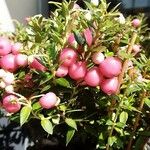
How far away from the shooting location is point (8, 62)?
111 centimetres

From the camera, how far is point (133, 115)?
4.11ft

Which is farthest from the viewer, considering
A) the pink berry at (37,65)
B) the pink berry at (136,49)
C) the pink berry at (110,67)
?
the pink berry at (136,49)

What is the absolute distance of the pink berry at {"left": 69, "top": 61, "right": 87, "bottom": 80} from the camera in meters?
1.02

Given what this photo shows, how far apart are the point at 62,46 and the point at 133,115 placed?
0.32 meters

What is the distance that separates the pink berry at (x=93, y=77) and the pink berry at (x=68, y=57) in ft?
0.16

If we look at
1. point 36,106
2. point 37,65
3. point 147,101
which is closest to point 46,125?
point 36,106

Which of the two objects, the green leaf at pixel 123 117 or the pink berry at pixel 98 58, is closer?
the pink berry at pixel 98 58

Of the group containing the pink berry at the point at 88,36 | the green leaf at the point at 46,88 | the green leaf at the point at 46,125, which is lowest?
the green leaf at the point at 46,125

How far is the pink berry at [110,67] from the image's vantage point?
994 millimetres

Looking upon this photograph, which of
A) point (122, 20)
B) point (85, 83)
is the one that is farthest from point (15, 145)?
point (122, 20)

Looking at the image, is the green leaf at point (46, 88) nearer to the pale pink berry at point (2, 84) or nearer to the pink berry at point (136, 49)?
the pale pink berry at point (2, 84)

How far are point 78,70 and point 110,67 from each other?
0.08 m

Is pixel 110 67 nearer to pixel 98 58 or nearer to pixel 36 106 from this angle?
pixel 98 58

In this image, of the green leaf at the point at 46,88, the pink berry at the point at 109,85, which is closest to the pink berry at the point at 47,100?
the green leaf at the point at 46,88
